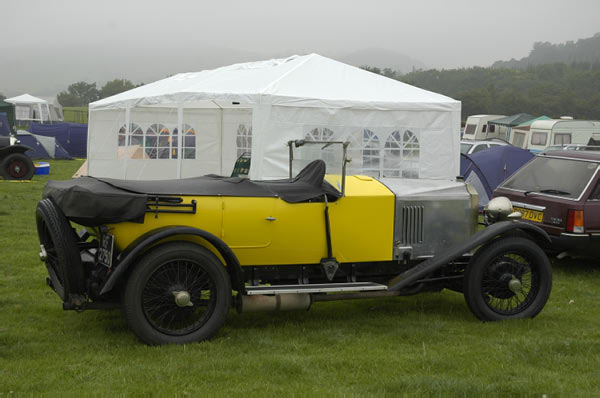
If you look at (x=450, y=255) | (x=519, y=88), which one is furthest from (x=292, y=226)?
(x=519, y=88)

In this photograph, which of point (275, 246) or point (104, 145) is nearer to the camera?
point (275, 246)

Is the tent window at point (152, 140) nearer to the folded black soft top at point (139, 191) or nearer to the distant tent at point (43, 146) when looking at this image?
the distant tent at point (43, 146)

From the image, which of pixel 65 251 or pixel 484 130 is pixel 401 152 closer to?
pixel 65 251

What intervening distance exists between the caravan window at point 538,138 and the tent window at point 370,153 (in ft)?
51.5

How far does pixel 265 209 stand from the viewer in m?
4.96

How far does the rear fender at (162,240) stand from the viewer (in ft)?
14.2

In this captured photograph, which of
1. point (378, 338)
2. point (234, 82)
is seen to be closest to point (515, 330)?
point (378, 338)

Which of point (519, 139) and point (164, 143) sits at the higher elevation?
point (519, 139)

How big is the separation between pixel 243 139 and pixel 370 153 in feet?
19.2

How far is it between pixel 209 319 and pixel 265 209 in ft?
2.99

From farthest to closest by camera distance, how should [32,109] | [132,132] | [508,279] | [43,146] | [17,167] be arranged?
[32,109], [43,146], [17,167], [132,132], [508,279]

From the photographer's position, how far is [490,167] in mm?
13711

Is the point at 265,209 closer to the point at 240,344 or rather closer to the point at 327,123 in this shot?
the point at 240,344

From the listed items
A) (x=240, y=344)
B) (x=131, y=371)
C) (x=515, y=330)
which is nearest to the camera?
(x=131, y=371)
